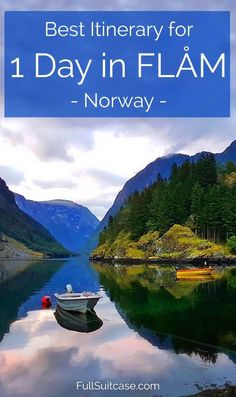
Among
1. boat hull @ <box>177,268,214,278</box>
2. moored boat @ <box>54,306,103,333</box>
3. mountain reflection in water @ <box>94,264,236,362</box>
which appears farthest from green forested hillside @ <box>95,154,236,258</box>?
moored boat @ <box>54,306,103,333</box>

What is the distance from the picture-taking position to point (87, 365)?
95.2 feet

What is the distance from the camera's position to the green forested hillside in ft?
502

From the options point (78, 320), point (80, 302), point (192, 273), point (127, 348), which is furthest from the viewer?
point (192, 273)

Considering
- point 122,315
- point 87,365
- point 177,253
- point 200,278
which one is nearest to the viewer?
point 87,365

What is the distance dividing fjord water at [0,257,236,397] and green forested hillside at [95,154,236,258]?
3828 inches

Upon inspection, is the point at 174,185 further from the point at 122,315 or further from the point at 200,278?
the point at 122,315

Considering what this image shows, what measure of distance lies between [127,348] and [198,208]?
131m

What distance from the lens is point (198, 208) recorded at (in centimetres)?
16100

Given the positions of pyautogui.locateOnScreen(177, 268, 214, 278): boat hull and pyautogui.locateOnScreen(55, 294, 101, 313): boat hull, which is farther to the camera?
pyautogui.locateOnScreen(177, 268, 214, 278): boat hull

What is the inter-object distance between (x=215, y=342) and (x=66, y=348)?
11.5 m

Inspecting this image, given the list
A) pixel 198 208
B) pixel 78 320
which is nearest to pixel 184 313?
pixel 78 320

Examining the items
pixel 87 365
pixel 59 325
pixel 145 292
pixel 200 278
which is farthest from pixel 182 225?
pixel 87 365

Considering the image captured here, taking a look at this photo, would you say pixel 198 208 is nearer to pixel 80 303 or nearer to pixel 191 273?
pixel 191 273

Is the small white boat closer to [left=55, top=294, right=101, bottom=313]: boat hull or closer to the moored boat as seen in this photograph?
[left=55, top=294, right=101, bottom=313]: boat hull
